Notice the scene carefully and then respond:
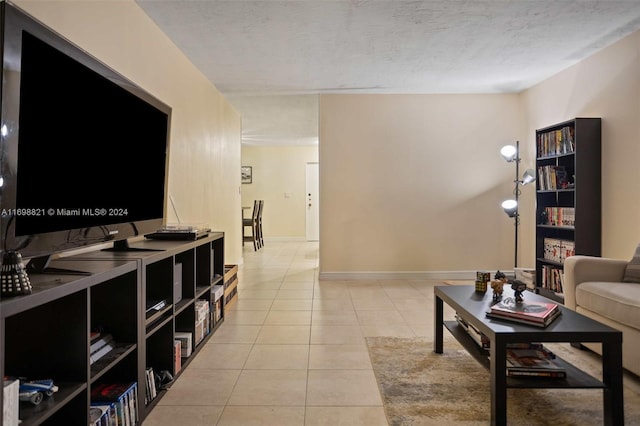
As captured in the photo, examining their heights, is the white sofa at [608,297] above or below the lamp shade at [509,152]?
below

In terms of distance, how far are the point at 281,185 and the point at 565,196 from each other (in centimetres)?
689

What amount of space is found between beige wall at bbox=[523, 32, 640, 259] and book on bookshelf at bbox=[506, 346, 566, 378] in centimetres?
211

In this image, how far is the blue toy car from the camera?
3.77ft

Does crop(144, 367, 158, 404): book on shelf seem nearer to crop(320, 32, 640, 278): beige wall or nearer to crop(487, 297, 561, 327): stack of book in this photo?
crop(487, 297, 561, 327): stack of book

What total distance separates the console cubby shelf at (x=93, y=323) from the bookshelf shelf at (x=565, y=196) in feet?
10.7

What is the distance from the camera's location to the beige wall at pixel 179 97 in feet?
7.05

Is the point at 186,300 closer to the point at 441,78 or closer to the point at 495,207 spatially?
the point at 441,78

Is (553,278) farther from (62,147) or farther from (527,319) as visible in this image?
(62,147)

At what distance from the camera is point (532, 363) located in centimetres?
174

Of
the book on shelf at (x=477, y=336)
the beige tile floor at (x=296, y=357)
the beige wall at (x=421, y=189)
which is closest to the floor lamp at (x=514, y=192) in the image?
the beige wall at (x=421, y=189)

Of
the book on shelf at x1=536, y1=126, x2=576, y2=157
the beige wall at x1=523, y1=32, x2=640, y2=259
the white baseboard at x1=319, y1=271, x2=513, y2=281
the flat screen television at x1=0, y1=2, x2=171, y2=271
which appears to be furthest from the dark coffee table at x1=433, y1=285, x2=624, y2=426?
the white baseboard at x1=319, y1=271, x2=513, y2=281

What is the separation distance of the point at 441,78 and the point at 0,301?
4.43 m

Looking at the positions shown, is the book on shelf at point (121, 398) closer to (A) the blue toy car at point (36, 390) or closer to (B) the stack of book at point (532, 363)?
(A) the blue toy car at point (36, 390)

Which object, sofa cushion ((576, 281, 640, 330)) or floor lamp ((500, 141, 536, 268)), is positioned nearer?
sofa cushion ((576, 281, 640, 330))
